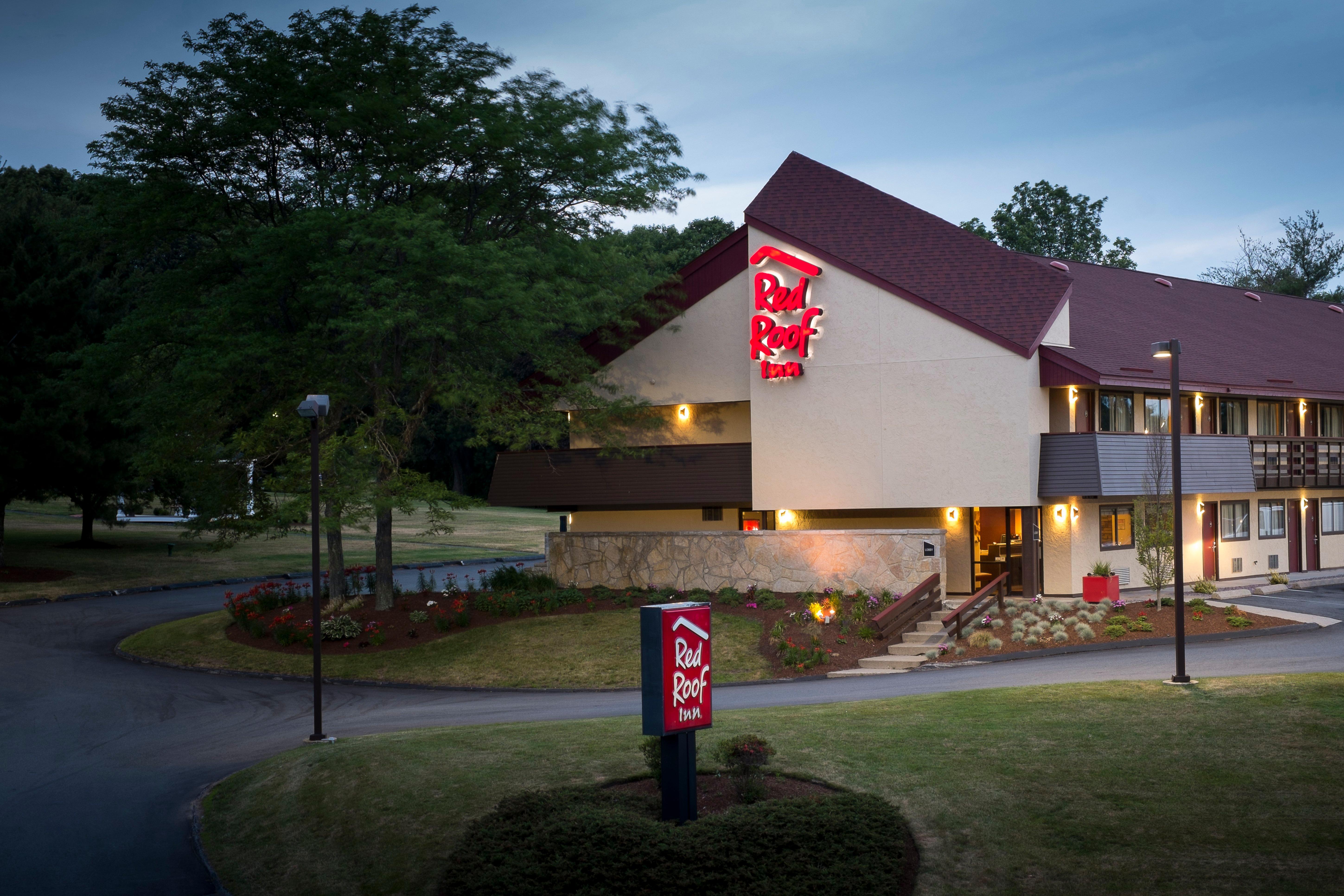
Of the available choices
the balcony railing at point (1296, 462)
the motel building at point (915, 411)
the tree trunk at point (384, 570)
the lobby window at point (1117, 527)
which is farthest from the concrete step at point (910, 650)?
the balcony railing at point (1296, 462)

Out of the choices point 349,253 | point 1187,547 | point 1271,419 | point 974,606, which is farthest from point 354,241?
point 1271,419

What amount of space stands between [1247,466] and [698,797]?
27809mm

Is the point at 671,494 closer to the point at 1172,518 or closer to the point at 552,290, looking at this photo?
the point at 552,290

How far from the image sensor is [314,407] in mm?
15766

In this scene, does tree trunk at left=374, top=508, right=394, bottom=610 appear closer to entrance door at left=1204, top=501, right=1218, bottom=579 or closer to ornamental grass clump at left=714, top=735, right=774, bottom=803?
ornamental grass clump at left=714, top=735, right=774, bottom=803

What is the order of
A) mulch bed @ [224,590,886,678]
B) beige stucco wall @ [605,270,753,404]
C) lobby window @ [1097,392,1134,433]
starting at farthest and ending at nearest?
beige stucco wall @ [605,270,753,404]
lobby window @ [1097,392,1134,433]
mulch bed @ [224,590,886,678]

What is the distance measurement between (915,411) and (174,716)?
61.4 feet

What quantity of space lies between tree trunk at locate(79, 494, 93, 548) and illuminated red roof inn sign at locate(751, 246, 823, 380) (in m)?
30.8

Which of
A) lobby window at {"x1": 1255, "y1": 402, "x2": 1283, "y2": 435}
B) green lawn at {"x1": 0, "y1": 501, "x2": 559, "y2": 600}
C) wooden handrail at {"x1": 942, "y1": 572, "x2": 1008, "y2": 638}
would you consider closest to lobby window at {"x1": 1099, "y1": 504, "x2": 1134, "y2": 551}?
wooden handrail at {"x1": 942, "y1": 572, "x2": 1008, "y2": 638}

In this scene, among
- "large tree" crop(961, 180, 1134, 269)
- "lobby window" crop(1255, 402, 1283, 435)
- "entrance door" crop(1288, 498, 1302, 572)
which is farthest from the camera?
"large tree" crop(961, 180, 1134, 269)

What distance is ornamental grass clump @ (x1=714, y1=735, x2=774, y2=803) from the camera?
10.6m

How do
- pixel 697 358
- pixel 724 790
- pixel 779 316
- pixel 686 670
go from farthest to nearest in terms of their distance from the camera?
pixel 697 358 < pixel 779 316 < pixel 724 790 < pixel 686 670

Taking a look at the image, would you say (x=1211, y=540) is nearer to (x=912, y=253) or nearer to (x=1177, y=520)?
(x=912, y=253)

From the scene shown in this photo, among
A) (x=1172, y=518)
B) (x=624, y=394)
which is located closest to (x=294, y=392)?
(x=624, y=394)
